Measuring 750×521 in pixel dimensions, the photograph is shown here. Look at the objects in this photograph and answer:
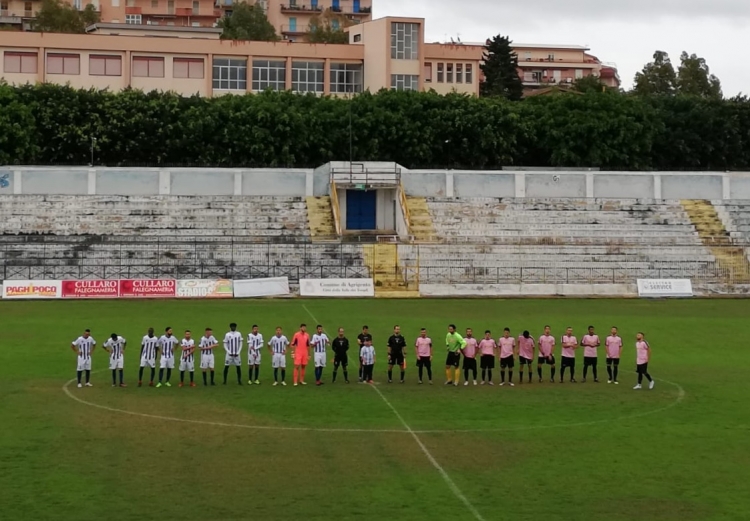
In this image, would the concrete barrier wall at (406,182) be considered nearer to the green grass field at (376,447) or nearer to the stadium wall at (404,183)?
the stadium wall at (404,183)

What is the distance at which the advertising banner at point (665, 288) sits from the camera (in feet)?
214

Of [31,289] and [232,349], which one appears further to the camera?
[31,289]

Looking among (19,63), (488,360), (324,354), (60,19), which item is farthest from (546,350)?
(60,19)

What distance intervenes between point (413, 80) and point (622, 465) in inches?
3822

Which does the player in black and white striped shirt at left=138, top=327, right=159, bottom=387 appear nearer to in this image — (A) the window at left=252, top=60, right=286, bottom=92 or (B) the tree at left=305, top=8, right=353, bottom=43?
(A) the window at left=252, top=60, right=286, bottom=92

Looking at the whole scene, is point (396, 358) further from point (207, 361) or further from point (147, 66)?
point (147, 66)

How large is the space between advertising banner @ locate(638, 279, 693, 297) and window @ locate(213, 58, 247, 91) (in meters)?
59.7

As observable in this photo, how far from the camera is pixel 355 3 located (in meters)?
184

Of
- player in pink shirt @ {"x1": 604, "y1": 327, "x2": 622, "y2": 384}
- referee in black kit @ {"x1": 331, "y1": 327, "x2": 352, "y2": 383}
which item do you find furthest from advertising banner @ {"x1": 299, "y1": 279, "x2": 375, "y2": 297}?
player in pink shirt @ {"x1": 604, "y1": 327, "x2": 622, "y2": 384}

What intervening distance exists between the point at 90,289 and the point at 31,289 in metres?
2.94

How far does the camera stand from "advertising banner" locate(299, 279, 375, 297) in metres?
63.0

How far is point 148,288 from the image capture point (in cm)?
6209

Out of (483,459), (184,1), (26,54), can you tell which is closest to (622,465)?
(483,459)

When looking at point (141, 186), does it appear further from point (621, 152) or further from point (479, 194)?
point (621, 152)
